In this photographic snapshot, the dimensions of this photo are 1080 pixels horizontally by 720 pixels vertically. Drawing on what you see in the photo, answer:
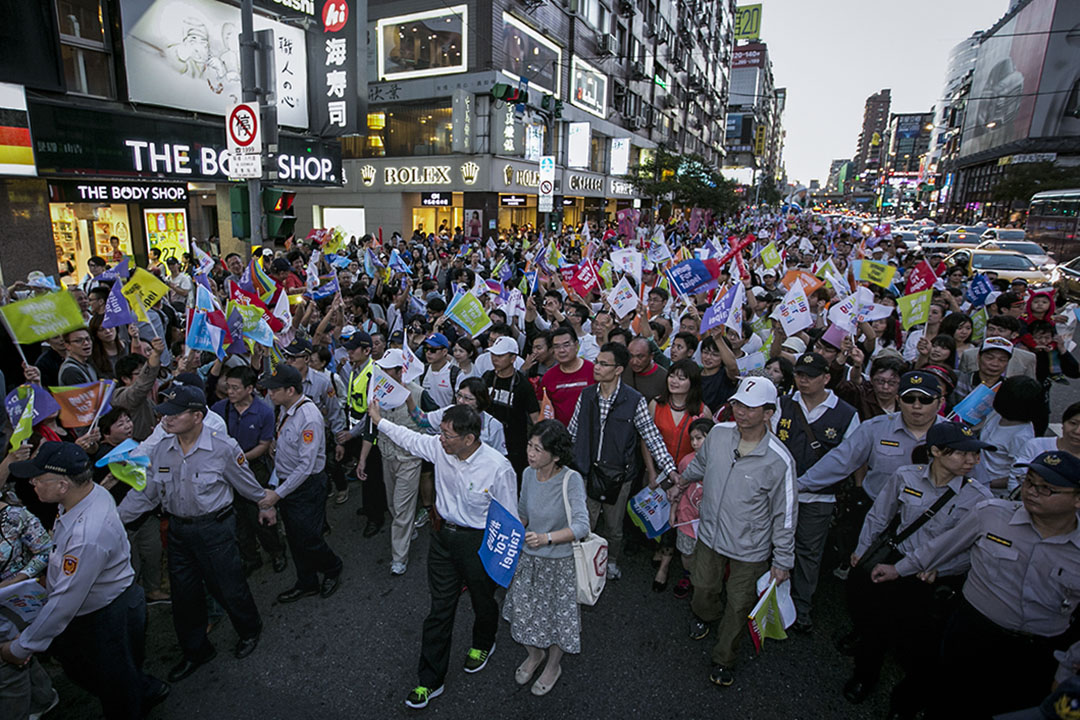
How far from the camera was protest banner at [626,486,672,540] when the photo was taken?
193 inches

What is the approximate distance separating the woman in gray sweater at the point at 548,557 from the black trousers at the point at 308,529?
6.07 ft

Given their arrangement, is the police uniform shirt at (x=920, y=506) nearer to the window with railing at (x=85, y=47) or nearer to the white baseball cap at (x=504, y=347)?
the white baseball cap at (x=504, y=347)

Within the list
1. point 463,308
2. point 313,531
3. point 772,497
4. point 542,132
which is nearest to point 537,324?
point 463,308

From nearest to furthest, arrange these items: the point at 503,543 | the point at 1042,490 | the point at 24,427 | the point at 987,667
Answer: the point at 1042,490 → the point at 987,667 → the point at 503,543 → the point at 24,427

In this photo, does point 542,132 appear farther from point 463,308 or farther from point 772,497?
point 772,497

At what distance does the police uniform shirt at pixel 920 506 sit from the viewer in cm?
333

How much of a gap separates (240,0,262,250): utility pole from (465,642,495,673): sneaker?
21.4ft

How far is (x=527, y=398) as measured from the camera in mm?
5371

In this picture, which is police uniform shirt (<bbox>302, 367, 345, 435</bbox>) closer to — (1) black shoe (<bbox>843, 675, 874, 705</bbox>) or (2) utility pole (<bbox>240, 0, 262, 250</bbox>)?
(2) utility pole (<bbox>240, 0, 262, 250</bbox>)

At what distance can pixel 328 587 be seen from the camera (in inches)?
192

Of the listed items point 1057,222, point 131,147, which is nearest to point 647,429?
point 131,147

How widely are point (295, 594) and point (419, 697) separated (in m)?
1.70

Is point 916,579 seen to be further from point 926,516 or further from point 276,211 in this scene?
point 276,211

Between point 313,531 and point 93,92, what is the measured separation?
12.1 meters
